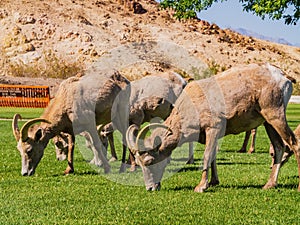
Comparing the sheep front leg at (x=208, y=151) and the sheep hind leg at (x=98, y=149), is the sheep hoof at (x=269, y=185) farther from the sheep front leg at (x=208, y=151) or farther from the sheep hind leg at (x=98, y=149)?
the sheep hind leg at (x=98, y=149)

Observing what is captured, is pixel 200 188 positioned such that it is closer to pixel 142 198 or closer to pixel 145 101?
pixel 142 198

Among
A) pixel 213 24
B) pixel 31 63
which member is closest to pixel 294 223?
pixel 31 63

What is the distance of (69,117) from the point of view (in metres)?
14.1

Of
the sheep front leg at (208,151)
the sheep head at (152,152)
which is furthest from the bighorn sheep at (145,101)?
the sheep front leg at (208,151)

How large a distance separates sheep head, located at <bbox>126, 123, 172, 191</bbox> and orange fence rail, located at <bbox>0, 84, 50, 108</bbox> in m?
39.6

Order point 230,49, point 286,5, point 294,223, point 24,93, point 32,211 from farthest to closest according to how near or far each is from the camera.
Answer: point 230,49 < point 24,93 < point 286,5 < point 32,211 < point 294,223

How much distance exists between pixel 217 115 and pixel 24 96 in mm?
42995

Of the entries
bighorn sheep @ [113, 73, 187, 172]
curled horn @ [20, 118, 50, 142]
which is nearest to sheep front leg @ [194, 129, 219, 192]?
bighorn sheep @ [113, 73, 187, 172]

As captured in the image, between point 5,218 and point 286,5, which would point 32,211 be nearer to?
point 5,218

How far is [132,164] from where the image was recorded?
1538cm

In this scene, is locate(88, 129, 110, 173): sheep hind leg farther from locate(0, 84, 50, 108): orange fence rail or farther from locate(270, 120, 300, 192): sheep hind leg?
locate(0, 84, 50, 108): orange fence rail

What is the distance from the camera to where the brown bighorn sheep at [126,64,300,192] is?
1173 centimetres

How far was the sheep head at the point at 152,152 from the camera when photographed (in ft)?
38.6

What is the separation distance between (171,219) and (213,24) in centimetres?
8282
